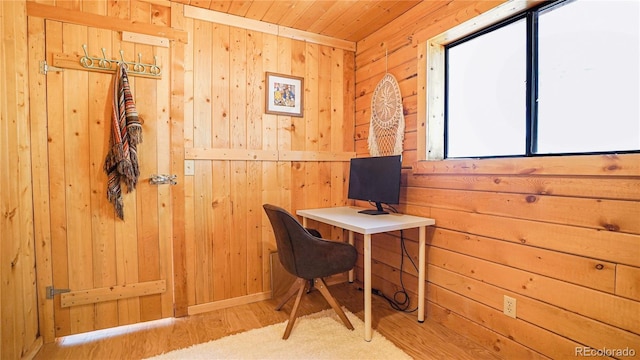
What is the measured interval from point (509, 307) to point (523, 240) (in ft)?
1.30

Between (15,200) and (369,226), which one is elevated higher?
(15,200)

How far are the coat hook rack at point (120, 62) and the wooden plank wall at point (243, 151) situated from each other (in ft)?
0.74

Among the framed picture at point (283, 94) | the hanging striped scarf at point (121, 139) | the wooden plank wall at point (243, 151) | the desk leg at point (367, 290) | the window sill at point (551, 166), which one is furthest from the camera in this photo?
the framed picture at point (283, 94)

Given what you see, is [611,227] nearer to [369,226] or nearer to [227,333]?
[369,226]

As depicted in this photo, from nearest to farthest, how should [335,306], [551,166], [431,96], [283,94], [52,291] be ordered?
1. [551,166]
2. [52,291]
3. [335,306]
4. [431,96]
5. [283,94]

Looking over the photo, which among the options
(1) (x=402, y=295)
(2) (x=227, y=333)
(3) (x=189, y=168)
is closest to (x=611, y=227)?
(1) (x=402, y=295)

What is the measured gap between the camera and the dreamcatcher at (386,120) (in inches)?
96.9

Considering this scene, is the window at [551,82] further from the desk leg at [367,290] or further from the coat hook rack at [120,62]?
the coat hook rack at [120,62]

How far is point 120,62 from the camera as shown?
6.77ft

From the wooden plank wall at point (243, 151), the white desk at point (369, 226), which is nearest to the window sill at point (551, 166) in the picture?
the white desk at point (369, 226)

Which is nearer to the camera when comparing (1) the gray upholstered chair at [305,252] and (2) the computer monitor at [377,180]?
(1) the gray upholstered chair at [305,252]

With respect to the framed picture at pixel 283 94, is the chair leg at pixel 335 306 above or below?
below

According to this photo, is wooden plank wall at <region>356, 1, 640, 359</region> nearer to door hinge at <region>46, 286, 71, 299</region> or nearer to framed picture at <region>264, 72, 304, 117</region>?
framed picture at <region>264, 72, 304, 117</region>

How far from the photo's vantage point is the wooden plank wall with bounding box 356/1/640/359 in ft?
4.44
